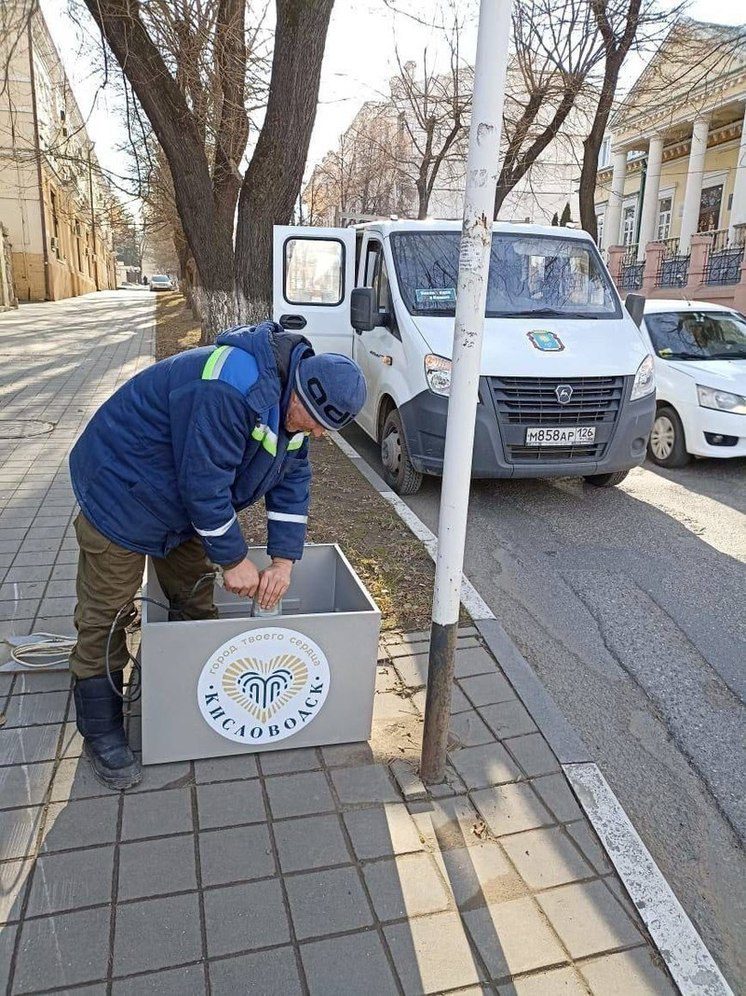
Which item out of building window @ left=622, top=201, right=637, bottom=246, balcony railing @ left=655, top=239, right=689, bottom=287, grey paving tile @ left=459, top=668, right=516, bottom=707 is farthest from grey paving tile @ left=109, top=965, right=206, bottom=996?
building window @ left=622, top=201, right=637, bottom=246

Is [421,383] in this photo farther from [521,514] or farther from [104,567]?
[104,567]

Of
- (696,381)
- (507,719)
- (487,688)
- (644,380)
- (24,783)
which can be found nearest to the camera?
(24,783)

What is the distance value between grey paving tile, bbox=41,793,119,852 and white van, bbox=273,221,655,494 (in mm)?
3742

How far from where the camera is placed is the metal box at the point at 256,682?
269 cm

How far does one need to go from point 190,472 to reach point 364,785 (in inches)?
53.7

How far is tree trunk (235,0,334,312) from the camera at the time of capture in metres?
6.84

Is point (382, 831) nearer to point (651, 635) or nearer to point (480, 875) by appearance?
point (480, 875)

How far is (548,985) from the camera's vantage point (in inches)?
83.0

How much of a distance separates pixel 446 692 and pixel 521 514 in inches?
137

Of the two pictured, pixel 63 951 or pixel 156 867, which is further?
pixel 156 867

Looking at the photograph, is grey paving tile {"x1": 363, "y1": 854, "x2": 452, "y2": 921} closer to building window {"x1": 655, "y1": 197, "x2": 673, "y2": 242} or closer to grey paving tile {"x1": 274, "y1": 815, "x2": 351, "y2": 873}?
grey paving tile {"x1": 274, "y1": 815, "x2": 351, "y2": 873}

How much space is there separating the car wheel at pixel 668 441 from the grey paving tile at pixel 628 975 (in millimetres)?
5966

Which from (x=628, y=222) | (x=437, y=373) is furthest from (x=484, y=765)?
(x=628, y=222)

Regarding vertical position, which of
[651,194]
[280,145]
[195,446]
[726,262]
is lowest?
[195,446]
